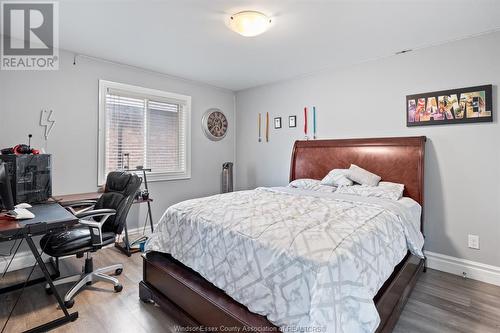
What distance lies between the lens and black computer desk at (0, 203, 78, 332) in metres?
1.67

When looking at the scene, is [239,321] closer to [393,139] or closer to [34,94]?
[393,139]

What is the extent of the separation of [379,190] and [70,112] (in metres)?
3.73

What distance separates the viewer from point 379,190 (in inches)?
111

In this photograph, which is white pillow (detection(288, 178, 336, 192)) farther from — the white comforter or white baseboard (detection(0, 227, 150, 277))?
white baseboard (detection(0, 227, 150, 277))

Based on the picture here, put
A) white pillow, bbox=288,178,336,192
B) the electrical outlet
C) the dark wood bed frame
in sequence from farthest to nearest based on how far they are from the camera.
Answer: white pillow, bbox=288,178,336,192, the electrical outlet, the dark wood bed frame

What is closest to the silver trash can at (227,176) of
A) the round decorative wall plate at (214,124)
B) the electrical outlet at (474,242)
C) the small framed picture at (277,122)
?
the round decorative wall plate at (214,124)

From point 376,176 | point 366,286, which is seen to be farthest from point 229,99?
point 366,286

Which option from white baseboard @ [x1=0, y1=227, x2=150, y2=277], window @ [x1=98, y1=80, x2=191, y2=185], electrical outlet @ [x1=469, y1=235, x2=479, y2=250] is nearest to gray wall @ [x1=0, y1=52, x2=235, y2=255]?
window @ [x1=98, y1=80, x2=191, y2=185]

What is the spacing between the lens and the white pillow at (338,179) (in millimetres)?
3107

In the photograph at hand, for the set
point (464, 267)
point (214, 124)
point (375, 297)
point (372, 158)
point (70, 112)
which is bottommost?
point (464, 267)

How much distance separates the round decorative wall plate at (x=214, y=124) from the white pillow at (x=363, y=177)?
2560mm

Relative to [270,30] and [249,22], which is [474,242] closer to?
[270,30]

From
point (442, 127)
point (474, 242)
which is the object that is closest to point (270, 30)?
point (442, 127)

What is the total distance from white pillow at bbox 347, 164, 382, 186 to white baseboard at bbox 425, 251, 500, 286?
1.02 metres
